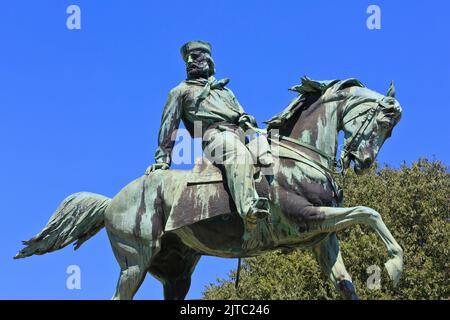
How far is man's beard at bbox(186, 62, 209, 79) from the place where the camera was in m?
12.8

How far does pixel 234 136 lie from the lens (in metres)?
12.0

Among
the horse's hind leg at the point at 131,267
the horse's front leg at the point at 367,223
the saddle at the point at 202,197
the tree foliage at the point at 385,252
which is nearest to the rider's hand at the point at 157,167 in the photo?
the saddle at the point at 202,197

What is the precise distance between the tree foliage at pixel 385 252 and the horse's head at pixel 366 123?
1466 centimetres

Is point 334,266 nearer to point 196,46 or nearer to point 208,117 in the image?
point 208,117

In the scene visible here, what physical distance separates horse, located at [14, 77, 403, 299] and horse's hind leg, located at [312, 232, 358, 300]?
13 mm

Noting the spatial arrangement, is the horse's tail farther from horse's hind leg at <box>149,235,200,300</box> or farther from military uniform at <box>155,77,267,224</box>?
military uniform at <box>155,77,267,224</box>

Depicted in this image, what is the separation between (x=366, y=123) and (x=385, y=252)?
55.9 ft

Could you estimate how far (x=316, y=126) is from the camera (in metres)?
12.1

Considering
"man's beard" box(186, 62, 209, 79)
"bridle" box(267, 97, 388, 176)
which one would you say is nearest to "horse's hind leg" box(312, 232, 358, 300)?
"bridle" box(267, 97, 388, 176)

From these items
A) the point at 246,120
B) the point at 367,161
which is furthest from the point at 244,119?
the point at 367,161

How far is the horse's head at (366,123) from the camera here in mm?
11922

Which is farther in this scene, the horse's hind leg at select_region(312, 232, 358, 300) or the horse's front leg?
the horse's hind leg at select_region(312, 232, 358, 300)
